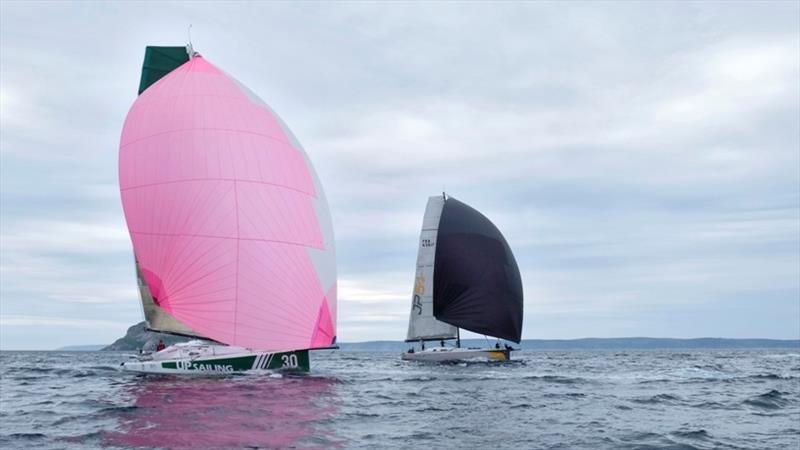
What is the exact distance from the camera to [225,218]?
2553 cm

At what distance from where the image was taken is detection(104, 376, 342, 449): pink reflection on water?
15594 mm

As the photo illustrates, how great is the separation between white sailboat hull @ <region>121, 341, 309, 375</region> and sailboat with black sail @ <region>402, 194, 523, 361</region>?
21.3 m

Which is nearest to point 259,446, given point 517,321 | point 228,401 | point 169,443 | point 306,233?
point 169,443

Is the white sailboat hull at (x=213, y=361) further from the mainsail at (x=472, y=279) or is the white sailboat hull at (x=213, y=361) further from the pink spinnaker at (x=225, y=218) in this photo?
the mainsail at (x=472, y=279)

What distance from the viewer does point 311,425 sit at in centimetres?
1795

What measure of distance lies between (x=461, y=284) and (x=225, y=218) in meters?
26.7

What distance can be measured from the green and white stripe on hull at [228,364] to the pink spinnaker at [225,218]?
79.5 inches

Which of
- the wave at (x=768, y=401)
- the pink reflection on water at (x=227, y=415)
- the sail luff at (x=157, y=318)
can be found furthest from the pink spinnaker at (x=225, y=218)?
the wave at (x=768, y=401)

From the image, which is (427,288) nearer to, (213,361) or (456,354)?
(456,354)

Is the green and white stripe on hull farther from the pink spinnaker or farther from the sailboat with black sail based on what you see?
the sailboat with black sail

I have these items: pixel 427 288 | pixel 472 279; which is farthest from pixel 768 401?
pixel 427 288

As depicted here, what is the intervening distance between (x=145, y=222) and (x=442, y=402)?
1174 centimetres

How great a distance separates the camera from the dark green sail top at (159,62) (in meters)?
34.0

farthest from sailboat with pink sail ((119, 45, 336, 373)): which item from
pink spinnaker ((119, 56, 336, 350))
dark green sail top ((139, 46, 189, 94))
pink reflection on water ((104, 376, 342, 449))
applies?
dark green sail top ((139, 46, 189, 94))
